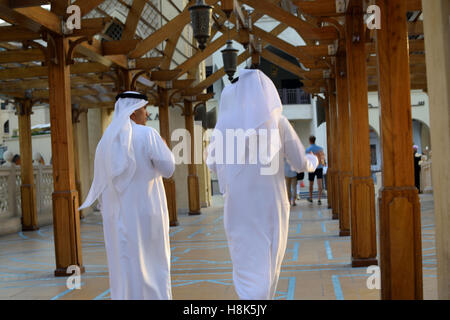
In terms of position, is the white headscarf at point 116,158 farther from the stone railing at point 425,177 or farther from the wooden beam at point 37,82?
the stone railing at point 425,177

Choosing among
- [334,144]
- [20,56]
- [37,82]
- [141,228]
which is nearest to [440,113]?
[141,228]

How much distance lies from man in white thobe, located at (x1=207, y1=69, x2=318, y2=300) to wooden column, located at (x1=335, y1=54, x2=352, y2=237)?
419cm

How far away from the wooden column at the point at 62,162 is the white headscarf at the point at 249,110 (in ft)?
11.3

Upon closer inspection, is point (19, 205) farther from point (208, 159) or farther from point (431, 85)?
point (431, 85)

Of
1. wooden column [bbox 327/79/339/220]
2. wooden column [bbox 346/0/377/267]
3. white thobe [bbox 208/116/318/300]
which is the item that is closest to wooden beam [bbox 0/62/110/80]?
wooden column [bbox 327/79/339/220]

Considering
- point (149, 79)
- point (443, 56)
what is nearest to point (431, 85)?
point (443, 56)

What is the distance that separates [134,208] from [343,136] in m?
4.89

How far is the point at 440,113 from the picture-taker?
364 cm

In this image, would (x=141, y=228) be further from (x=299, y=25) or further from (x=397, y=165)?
(x=299, y=25)

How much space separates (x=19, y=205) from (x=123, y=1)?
5495mm

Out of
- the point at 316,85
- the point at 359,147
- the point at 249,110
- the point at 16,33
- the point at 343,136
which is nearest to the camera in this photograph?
the point at 249,110

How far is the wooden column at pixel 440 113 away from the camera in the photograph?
3547 millimetres

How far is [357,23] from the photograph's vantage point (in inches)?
259
